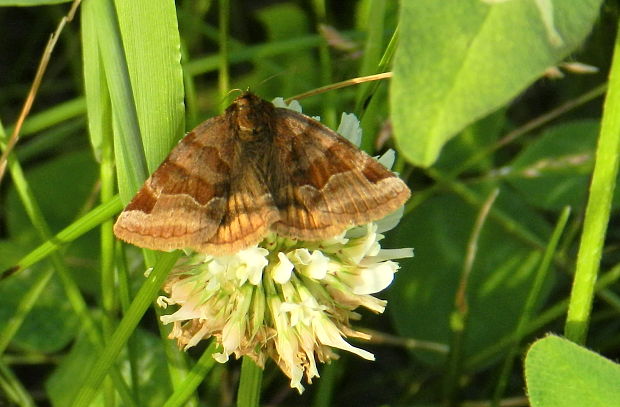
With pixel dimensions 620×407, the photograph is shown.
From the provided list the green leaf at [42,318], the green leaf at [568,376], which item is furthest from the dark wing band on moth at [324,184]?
the green leaf at [42,318]

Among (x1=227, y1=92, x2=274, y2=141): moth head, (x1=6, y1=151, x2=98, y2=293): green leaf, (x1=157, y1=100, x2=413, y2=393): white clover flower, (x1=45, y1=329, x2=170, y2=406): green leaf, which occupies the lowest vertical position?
(x1=45, y1=329, x2=170, y2=406): green leaf

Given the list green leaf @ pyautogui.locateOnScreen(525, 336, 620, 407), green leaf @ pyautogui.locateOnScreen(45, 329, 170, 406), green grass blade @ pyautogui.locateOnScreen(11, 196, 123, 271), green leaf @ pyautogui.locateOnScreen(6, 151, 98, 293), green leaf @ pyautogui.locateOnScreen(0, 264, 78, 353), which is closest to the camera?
green leaf @ pyautogui.locateOnScreen(525, 336, 620, 407)

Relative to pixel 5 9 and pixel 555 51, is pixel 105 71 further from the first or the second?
pixel 5 9

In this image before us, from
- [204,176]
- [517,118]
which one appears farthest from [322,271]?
[517,118]

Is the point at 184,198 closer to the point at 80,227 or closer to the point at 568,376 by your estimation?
the point at 80,227

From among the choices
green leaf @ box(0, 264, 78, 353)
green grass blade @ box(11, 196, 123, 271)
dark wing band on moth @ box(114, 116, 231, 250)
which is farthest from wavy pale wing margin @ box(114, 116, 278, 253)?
green leaf @ box(0, 264, 78, 353)

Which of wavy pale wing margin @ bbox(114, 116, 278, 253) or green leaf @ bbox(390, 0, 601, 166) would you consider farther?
wavy pale wing margin @ bbox(114, 116, 278, 253)

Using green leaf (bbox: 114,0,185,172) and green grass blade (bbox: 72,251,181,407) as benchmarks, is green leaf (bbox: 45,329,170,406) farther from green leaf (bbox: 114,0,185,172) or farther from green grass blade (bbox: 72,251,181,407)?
green leaf (bbox: 114,0,185,172)
